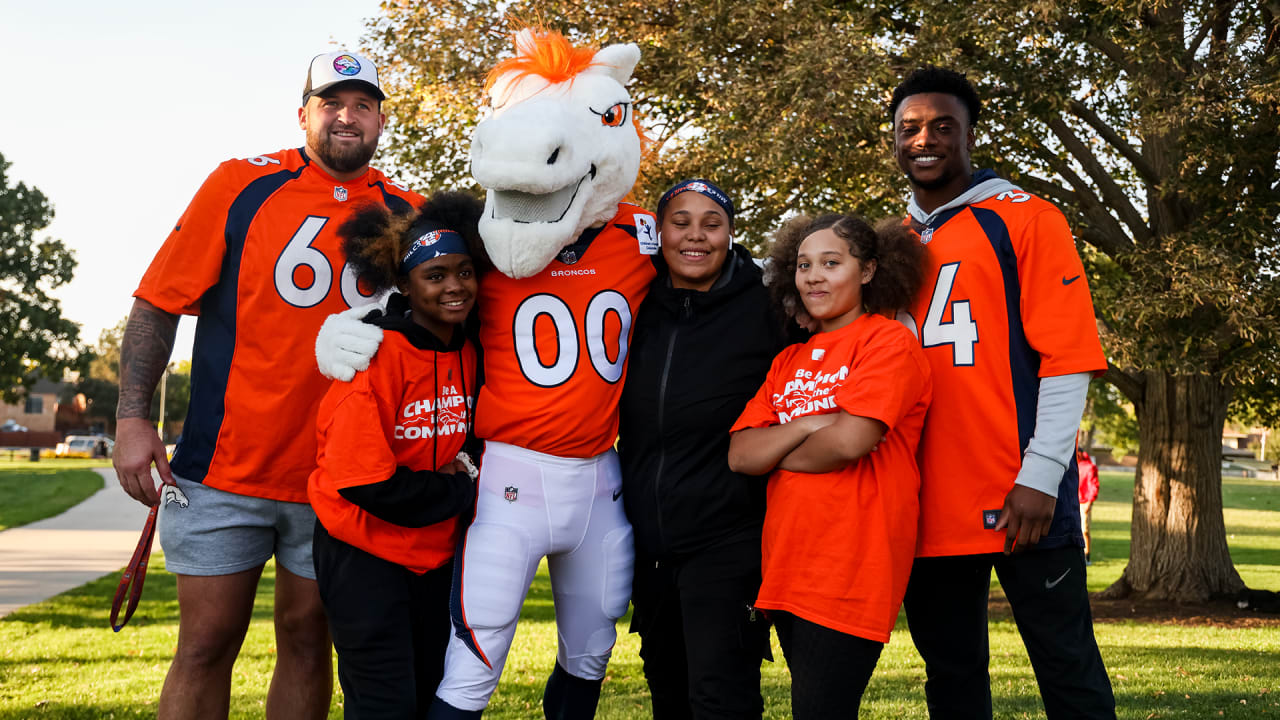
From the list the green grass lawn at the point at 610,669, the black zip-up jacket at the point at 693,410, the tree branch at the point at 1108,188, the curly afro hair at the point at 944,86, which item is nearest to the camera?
the black zip-up jacket at the point at 693,410

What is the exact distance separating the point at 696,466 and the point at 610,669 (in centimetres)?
447

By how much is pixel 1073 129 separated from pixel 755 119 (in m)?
4.43

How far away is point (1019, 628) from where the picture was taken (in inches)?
116

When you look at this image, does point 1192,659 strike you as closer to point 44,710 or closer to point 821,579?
point 821,579

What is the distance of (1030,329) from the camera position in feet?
9.84

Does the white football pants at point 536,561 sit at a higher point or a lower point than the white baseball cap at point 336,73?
lower

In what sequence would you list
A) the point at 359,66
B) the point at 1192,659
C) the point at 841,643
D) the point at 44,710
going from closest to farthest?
the point at 841,643
the point at 359,66
the point at 44,710
the point at 1192,659

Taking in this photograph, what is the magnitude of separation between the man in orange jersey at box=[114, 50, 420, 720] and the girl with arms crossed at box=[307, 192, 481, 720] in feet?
1.01

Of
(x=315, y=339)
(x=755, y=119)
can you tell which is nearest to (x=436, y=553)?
(x=315, y=339)

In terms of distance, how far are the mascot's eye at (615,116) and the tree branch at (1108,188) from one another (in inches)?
304

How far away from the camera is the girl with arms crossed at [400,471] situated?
9.64 ft

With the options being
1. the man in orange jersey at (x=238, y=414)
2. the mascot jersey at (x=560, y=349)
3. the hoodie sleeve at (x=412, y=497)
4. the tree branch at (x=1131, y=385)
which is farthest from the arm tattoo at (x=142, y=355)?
the tree branch at (x=1131, y=385)

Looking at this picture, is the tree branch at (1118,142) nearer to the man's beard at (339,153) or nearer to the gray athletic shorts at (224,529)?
the man's beard at (339,153)

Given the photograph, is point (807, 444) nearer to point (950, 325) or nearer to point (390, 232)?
point (950, 325)
